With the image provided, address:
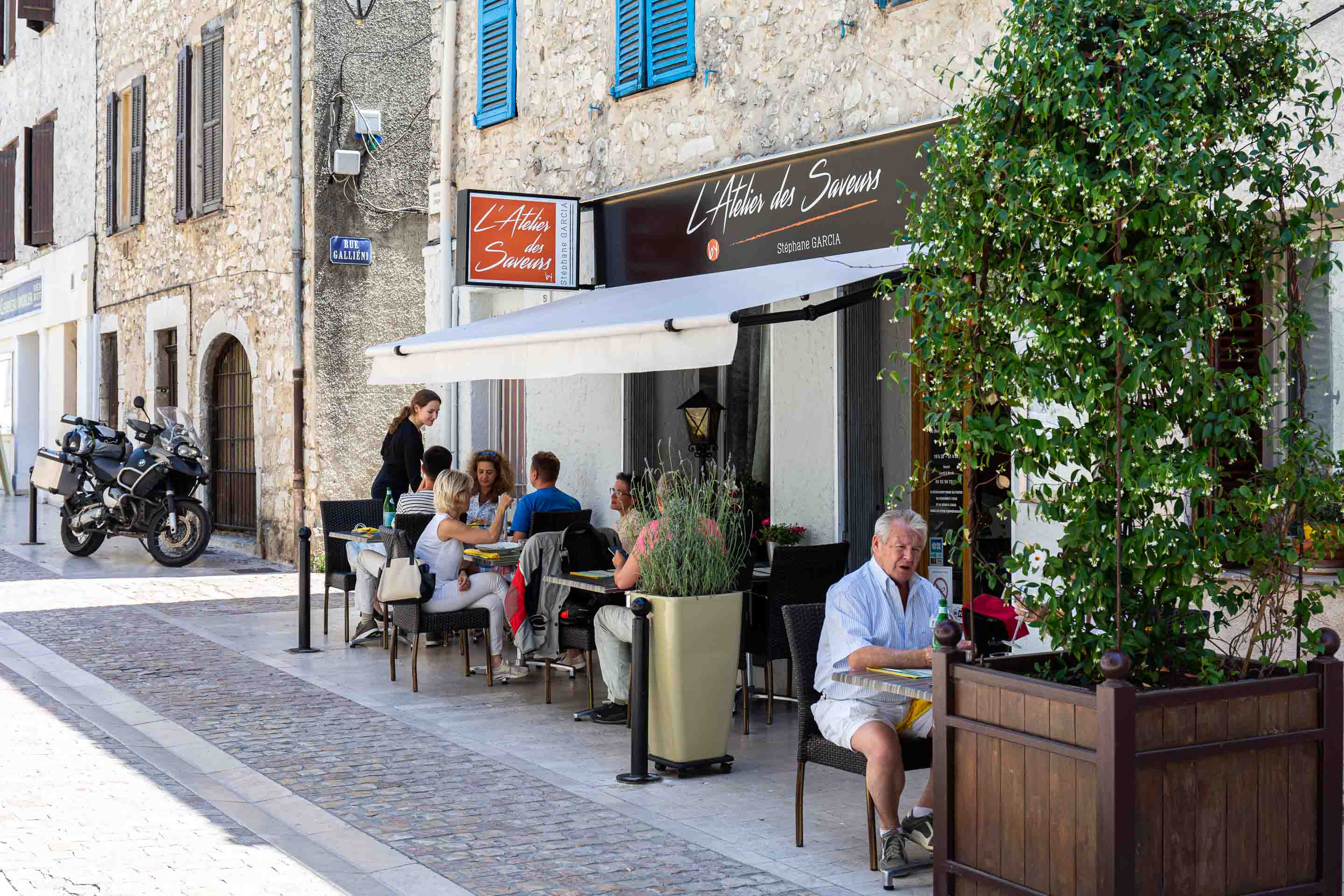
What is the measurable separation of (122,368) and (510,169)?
9.82 m

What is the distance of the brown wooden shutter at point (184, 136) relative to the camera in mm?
16922

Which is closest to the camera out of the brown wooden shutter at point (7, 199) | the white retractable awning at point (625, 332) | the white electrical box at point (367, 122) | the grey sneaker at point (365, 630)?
the white retractable awning at point (625, 332)

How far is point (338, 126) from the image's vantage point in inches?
572

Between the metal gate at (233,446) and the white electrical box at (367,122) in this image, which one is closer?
the white electrical box at (367,122)

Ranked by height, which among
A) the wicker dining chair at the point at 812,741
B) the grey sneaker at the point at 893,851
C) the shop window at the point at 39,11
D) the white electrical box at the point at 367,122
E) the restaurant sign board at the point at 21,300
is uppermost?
the shop window at the point at 39,11

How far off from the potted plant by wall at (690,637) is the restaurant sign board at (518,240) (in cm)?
416

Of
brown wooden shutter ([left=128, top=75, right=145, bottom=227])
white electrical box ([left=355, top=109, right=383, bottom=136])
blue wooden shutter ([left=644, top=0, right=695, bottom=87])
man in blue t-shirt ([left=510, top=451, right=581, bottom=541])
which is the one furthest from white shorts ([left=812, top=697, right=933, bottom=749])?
brown wooden shutter ([left=128, top=75, right=145, bottom=227])

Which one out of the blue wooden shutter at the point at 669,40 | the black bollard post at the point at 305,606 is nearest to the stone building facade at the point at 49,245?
the black bollard post at the point at 305,606

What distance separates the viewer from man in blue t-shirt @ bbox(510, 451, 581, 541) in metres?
9.06

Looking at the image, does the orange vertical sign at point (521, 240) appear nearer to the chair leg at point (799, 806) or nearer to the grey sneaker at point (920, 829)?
the chair leg at point (799, 806)

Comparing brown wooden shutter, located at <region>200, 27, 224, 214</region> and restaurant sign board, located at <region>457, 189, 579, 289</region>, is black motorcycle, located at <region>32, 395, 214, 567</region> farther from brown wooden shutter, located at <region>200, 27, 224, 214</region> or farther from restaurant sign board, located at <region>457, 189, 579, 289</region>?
restaurant sign board, located at <region>457, 189, 579, 289</region>

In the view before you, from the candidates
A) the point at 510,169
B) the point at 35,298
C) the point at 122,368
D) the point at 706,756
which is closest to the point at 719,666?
the point at 706,756

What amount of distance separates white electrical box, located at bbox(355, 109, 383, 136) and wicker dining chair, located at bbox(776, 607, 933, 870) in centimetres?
1064

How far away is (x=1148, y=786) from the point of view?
364 centimetres
